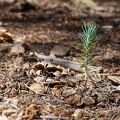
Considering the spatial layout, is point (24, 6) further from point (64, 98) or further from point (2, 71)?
point (64, 98)

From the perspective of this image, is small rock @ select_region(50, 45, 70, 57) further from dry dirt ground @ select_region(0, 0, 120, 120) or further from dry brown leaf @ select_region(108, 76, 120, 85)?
dry brown leaf @ select_region(108, 76, 120, 85)

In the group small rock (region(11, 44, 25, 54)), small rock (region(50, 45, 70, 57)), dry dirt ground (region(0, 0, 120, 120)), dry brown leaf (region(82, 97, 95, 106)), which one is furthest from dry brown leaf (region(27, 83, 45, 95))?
small rock (region(50, 45, 70, 57))

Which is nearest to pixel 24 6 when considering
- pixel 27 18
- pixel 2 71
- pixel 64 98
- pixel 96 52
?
pixel 27 18

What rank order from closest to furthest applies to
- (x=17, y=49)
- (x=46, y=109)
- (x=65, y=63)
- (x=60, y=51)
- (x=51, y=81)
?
(x=46, y=109) → (x=51, y=81) → (x=65, y=63) → (x=17, y=49) → (x=60, y=51)

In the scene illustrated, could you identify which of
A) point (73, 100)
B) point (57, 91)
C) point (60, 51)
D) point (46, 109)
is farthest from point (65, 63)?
point (46, 109)

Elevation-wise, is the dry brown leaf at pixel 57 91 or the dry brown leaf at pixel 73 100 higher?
the dry brown leaf at pixel 57 91

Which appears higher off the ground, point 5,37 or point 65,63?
point 5,37

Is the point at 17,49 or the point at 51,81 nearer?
the point at 51,81

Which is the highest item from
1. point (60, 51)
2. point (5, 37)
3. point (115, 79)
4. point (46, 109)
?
point (5, 37)

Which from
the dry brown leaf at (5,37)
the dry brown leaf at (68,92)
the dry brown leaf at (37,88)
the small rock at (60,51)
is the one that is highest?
the dry brown leaf at (5,37)

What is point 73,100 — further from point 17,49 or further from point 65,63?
point 17,49

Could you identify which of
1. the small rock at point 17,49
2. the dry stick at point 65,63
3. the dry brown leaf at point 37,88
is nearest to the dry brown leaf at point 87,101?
the dry brown leaf at point 37,88

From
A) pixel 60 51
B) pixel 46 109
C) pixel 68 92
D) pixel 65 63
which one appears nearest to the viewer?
pixel 46 109

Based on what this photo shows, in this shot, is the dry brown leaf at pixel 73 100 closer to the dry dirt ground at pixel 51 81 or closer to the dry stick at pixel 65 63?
the dry dirt ground at pixel 51 81
